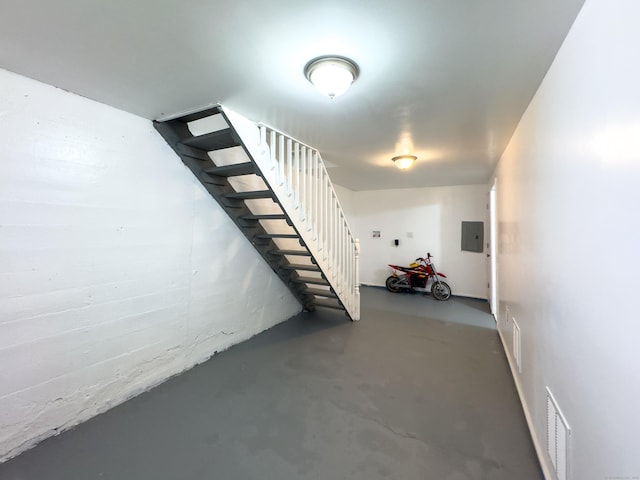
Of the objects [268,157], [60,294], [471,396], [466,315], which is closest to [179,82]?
[268,157]

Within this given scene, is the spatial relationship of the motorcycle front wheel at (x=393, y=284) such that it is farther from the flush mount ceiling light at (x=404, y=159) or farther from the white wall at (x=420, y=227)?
the flush mount ceiling light at (x=404, y=159)

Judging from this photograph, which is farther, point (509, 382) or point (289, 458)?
point (509, 382)

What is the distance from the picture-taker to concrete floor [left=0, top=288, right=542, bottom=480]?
1.52m

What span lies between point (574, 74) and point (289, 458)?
2.36m

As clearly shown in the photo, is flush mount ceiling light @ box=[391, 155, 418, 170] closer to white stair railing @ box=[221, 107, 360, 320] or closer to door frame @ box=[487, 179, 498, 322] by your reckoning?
white stair railing @ box=[221, 107, 360, 320]

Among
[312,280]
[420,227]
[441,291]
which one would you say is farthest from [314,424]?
[420,227]

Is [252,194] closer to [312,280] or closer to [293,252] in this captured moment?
[293,252]

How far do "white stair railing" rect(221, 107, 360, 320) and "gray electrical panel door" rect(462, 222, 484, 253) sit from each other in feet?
8.76

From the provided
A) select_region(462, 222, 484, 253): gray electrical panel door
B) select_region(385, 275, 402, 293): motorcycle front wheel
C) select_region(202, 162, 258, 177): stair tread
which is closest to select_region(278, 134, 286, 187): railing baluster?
select_region(202, 162, 258, 177): stair tread

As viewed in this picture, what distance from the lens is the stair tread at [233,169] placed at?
2324 mm

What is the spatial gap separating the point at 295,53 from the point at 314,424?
222 cm

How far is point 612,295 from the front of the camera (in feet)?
2.89

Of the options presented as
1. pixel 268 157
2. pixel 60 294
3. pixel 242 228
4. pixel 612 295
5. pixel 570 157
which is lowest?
pixel 60 294

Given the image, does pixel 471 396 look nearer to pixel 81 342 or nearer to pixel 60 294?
pixel 81 342
